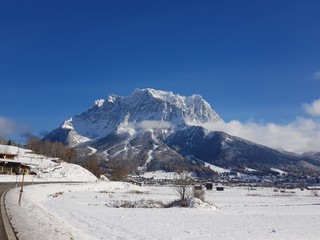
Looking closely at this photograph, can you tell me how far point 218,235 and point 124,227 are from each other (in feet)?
20.9

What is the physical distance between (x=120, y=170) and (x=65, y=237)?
18244 centimetres

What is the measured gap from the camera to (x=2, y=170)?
102m

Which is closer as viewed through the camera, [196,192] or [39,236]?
[39,236]

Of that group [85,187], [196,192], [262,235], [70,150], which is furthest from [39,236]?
[70,150]

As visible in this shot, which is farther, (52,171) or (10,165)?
(10,165)

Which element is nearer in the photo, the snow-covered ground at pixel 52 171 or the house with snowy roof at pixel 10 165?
the house with snowy roof at pixel 10 165

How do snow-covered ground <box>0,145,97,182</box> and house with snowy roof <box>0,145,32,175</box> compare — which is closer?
house with snowy roof <box>0,145,32,175</box>

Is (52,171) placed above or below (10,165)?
below

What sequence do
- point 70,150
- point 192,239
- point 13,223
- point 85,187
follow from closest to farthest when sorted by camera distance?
1. point 13,223
2. point 192,239
3. point 85,187
4. point 70,150

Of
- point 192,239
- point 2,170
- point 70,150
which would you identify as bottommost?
point 192,239

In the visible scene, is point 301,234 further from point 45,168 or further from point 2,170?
point 45,168

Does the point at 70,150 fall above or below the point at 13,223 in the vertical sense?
above

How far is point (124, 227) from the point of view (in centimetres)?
2736

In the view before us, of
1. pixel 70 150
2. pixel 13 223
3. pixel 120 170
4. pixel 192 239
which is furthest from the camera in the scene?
pixel 120 170
